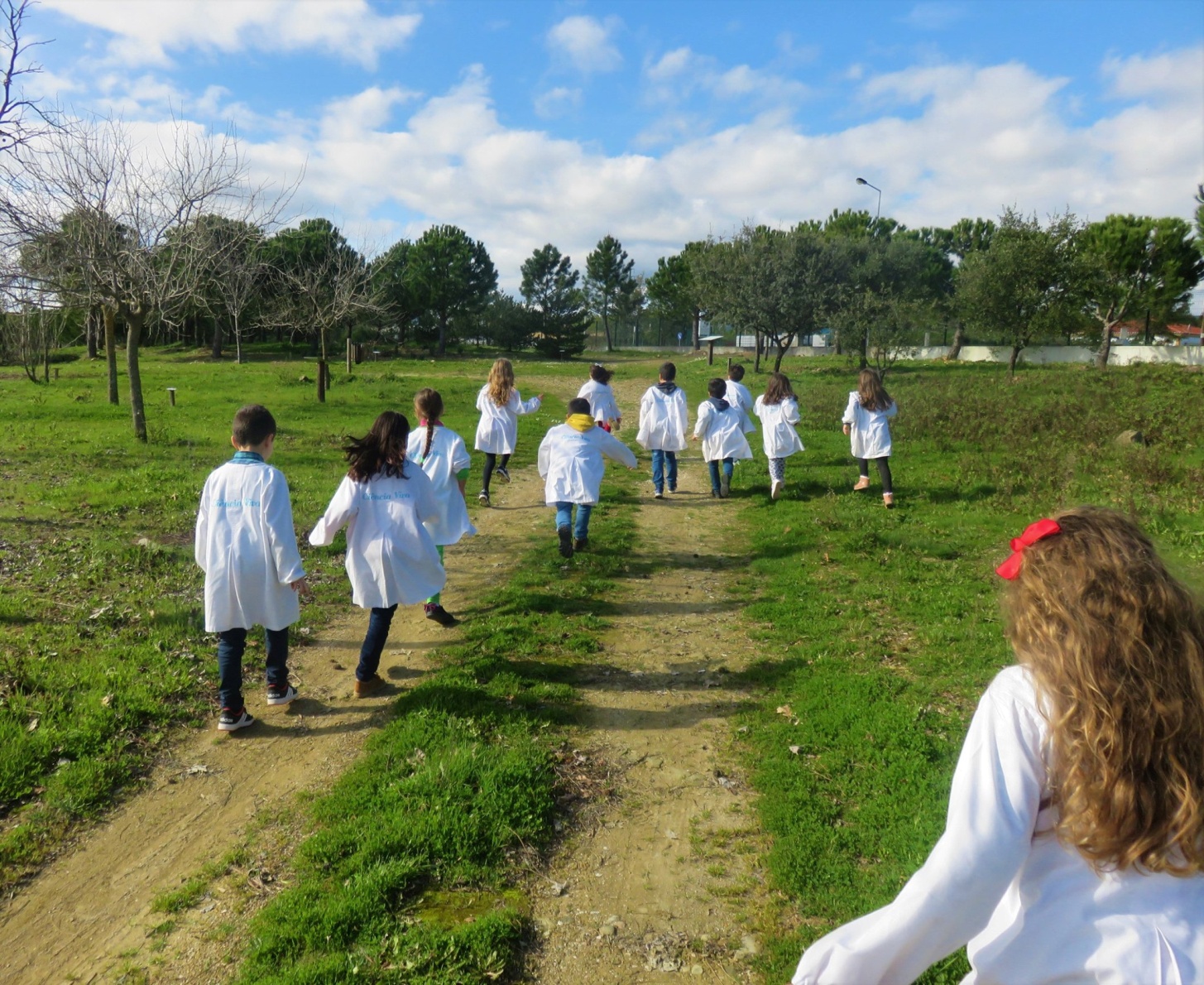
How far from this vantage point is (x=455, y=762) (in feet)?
15.0

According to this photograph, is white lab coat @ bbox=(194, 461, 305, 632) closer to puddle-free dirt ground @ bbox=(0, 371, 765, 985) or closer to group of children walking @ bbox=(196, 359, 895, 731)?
group of children walking @ bbox=(196, 359, 895, 731)

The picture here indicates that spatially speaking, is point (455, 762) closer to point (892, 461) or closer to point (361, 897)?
point (361, 897)

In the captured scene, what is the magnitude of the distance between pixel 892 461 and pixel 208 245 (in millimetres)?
13863

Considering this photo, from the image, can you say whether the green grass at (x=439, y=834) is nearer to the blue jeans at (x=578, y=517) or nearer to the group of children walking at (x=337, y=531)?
the group of children walking at (x=337, y=531)

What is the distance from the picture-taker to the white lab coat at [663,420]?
1203 cm

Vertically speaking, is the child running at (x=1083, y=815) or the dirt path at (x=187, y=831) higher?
the child running at (x=1083, y=815)

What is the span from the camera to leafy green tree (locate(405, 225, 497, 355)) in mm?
59406

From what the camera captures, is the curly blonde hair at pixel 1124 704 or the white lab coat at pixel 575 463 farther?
the white lab coat at pixel 575 463

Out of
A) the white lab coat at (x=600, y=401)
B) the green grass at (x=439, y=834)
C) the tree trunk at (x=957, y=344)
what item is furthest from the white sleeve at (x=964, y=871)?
the tree trunk at (x=957, y=344)

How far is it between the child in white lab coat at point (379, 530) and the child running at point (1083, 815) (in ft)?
14.3

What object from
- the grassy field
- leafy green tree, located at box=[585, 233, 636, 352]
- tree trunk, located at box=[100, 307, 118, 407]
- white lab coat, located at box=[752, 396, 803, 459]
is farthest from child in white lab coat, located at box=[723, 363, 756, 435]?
leafy green tree, located at box=[585, 233, 636, 352]

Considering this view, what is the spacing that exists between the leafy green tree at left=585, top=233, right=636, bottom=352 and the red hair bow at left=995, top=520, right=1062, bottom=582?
8248cm

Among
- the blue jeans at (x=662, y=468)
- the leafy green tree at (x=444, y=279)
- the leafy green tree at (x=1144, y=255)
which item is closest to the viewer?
the blue jeans at (x=662, y=468)

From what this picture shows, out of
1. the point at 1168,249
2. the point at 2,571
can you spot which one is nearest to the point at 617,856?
the point at 2,571
